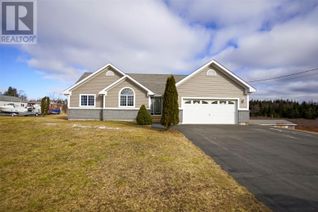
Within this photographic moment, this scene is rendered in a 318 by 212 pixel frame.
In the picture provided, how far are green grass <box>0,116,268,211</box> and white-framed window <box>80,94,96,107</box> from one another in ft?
39.6

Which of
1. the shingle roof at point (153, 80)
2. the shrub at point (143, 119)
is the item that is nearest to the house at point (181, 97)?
the shingle roof at point (153, 80)

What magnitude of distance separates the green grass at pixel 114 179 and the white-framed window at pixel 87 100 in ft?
39.6

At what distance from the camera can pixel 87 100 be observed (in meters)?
22.8

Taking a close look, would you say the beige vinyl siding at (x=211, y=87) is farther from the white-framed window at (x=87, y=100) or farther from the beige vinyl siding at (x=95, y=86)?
the white-framed window at (x=87, y=100)

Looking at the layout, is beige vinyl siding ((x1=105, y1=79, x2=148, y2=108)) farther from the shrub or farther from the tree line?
the tree line

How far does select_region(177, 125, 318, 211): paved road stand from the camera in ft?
18.6

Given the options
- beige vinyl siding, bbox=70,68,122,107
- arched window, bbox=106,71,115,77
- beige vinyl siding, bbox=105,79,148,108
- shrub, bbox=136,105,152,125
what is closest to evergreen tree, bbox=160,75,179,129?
shrub, bbox=136,105,152,125

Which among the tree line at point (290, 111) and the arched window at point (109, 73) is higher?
the arched window at point (109, 73)

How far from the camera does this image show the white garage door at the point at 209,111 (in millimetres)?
21281

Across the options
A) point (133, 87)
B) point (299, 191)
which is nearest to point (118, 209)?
point (299, 191)

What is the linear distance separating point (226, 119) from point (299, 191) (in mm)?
15740

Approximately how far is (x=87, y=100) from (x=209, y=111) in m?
11.2

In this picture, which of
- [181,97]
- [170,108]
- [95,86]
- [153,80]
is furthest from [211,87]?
[95,86]

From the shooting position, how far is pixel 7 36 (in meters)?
16.4
